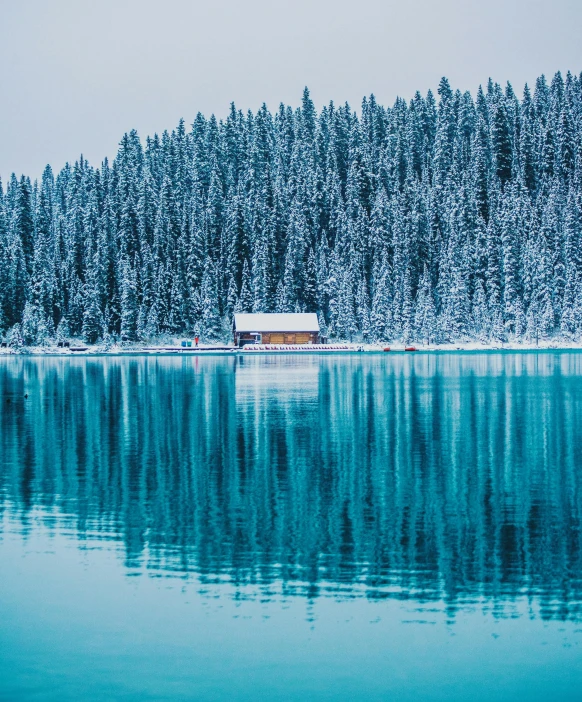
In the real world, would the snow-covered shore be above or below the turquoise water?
above

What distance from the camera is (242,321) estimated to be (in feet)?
419

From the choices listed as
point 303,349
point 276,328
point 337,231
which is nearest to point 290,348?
point 303,349

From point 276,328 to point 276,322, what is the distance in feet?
3.13

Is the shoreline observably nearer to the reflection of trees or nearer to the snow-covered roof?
the snow-covered roof

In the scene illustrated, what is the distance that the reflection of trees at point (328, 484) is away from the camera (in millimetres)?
16578

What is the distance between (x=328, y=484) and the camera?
24406 mm

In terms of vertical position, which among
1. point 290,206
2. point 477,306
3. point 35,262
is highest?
point 290,206

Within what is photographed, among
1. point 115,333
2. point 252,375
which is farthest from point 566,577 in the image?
point 115,333

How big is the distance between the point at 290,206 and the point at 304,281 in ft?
62.2

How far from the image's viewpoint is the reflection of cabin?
127m

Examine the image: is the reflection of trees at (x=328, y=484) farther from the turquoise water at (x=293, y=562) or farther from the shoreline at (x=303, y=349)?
the shoreline at (x=303, y=349)

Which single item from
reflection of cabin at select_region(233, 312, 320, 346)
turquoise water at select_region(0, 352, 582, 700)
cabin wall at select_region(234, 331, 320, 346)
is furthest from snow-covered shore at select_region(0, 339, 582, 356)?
turquoise water at select_region(0, 352, 582, 700)

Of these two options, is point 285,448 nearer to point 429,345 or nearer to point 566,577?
point 566,577

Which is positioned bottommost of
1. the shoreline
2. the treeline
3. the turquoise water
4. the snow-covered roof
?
the turquoise water
